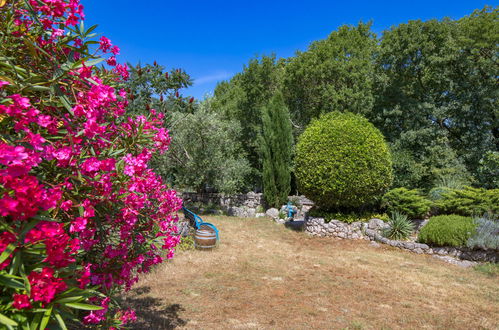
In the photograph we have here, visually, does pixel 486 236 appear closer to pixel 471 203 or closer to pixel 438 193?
pixel 471 203

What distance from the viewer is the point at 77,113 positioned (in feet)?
6.76

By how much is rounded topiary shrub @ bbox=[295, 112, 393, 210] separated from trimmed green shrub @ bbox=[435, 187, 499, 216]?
73.9 inches

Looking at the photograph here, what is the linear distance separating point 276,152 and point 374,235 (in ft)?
25.4

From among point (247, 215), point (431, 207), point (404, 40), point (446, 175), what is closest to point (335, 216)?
point (431, 207)

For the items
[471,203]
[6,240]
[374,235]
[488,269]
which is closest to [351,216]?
[374,235]

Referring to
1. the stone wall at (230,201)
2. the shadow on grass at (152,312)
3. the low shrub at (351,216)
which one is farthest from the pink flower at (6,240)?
the stone wall at (230,201)

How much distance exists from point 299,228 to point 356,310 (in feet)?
23.8

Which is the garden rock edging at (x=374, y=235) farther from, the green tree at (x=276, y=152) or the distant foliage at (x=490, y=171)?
the distant foliage at (x=490, y=171)

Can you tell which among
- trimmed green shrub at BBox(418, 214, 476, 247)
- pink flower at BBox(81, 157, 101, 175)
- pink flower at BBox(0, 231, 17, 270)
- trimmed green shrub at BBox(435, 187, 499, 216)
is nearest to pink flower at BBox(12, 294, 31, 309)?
pink flower at BBox(0, 231, 17, 270)

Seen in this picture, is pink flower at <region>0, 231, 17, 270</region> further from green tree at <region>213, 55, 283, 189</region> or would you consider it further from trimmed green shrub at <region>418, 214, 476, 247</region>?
green tree at <region>213, 55, 283, 189</region>

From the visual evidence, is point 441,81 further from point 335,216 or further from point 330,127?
point 335,216

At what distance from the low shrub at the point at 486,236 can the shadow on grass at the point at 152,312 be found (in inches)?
285

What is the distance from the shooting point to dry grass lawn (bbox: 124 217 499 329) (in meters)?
4.71

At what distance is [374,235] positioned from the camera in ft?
33.0
